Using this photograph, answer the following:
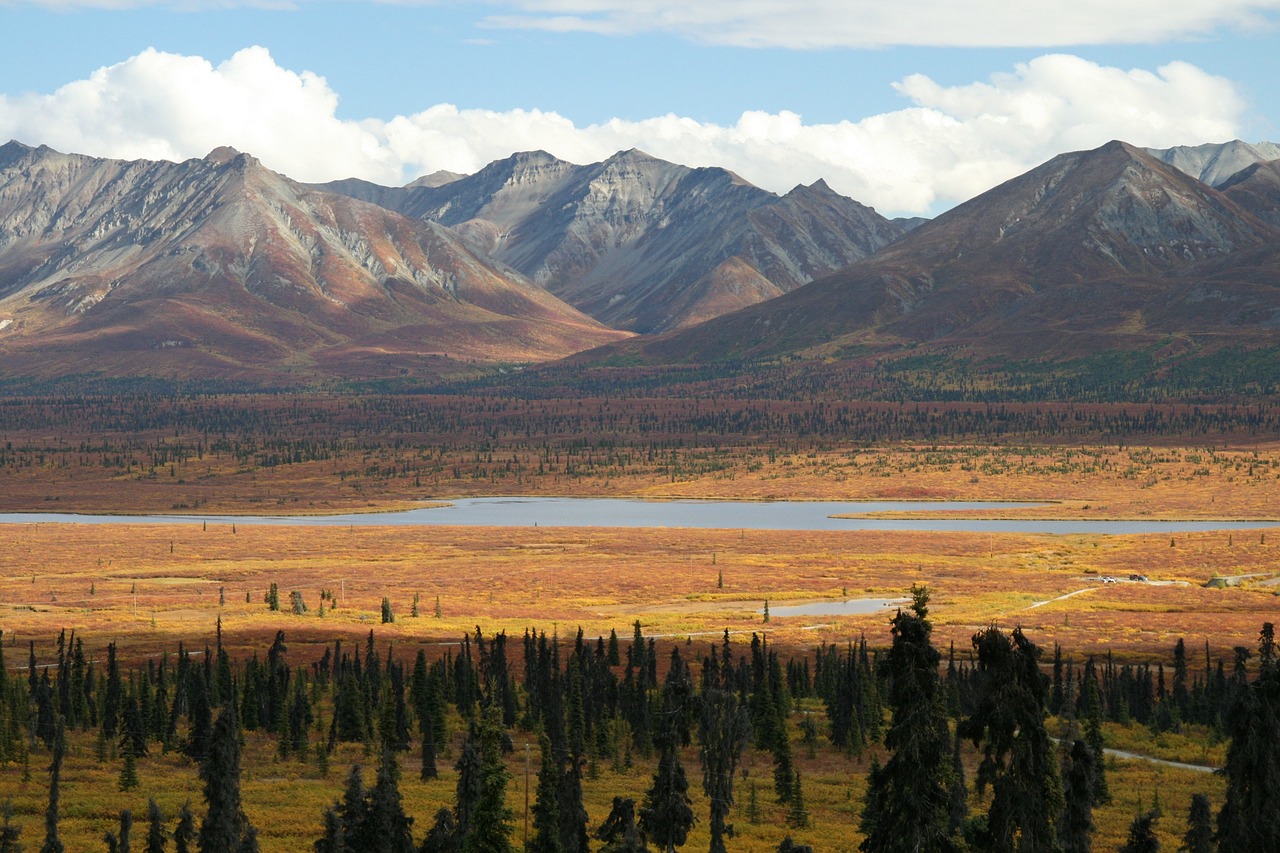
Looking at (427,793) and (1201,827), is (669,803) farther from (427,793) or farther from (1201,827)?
(427,793)

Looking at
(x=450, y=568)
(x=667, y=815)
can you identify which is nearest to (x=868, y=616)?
(x=450, y=568)

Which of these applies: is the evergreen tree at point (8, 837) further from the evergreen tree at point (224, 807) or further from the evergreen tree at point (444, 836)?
the evergreen tree at point (444, 836)

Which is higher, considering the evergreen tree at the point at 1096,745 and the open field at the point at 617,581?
the open field at the point at 617,581

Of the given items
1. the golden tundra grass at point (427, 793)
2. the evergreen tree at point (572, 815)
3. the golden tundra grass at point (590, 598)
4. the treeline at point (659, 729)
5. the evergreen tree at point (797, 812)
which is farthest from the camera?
the golden tundra grass at point (590, 598)

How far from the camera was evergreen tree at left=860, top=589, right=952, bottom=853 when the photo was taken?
29797mm

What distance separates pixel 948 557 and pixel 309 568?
211 feet

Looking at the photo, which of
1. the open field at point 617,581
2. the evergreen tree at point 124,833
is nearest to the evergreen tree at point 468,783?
the evergreen tree at point 124,833

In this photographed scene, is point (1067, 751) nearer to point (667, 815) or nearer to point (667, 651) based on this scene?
point (667, 815)

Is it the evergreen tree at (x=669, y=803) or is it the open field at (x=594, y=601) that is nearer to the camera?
the evergreen tree at (x=669, y=803)

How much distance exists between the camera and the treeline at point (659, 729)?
3059cm

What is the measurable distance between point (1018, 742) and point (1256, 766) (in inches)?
319

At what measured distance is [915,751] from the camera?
29.7 m

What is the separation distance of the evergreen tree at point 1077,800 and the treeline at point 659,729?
63 millimetres

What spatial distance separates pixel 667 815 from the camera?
39.8 m
